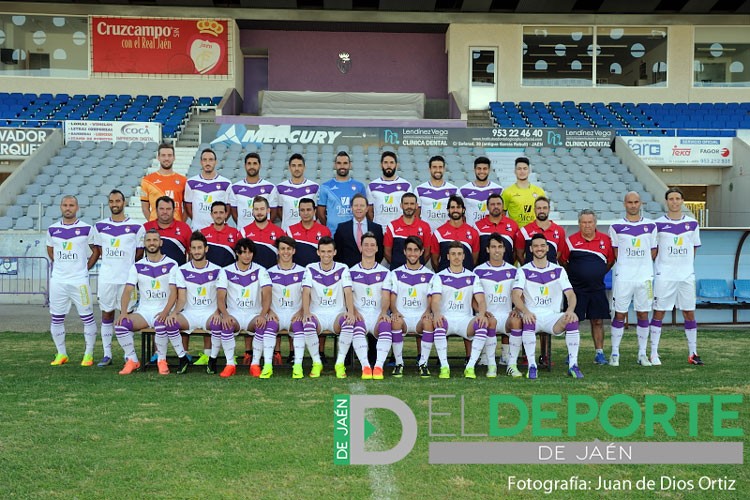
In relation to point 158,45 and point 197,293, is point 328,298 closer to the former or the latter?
point 197,293

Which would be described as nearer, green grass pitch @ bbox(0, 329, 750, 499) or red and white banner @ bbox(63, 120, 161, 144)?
green grass pitch @ bbox(0, 329, 750, 499)

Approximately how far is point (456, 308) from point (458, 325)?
0.58 ft

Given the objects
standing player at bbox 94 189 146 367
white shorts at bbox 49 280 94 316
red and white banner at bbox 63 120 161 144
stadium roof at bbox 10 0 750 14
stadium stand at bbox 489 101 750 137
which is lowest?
white shorts at bbox 49 280 94 316

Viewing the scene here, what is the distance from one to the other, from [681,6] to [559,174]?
32.5 feet

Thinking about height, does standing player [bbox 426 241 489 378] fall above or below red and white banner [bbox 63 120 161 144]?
below

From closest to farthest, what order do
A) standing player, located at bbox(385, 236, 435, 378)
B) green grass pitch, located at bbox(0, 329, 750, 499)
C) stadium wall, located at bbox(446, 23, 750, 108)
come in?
green grass pitch, located at bbox(0, 329, 750, 499)
standing player, located at bbox(385, 236, 435, 378)
stadium wall, located at bbox(446, 23, 750, 108)

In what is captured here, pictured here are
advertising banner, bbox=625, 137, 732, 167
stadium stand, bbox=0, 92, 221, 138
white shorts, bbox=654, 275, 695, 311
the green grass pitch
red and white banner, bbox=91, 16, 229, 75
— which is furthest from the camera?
red and white banner, bbox=91, 16, 229, 75

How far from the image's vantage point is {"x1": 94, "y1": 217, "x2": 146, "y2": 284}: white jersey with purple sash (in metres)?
8.09

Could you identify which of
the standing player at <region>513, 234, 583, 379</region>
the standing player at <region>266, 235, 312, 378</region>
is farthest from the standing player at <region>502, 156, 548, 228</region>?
the standing player at <region>266, 235, 312, 378</region>

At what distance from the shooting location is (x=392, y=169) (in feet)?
27.3

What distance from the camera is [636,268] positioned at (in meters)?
8.39

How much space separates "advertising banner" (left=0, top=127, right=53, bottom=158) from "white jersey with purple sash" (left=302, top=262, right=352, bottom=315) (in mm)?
14841

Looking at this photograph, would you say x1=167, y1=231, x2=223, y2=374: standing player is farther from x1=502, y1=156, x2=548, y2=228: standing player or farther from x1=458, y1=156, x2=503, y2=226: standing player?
x1=502, y1=156, x2=548, y2=228: standing player

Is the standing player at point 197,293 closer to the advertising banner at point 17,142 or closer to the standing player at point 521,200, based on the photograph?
the standing player at point 521,200
